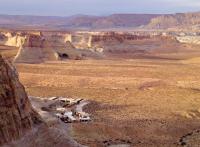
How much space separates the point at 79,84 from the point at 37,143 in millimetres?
38990

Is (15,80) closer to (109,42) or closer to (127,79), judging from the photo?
(127,79)

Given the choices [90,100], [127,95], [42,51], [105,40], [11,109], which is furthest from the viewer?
[105,40]

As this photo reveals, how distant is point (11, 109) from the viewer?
19.6m

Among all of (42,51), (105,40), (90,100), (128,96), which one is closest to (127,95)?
(128,96)

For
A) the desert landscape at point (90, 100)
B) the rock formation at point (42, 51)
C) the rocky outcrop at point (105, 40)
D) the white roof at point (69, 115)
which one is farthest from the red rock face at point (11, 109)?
the rocky outcrop at point (105, 40)

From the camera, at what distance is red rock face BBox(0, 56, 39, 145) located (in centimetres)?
1889

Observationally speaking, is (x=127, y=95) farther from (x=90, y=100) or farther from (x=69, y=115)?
(x=69, y=115)

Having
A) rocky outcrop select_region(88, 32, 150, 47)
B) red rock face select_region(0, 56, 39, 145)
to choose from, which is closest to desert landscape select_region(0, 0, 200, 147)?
red rock face select_region(0, 56, 39, 145)

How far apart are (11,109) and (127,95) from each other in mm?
30271

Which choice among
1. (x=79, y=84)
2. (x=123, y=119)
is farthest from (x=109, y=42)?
(x=123, y=119)

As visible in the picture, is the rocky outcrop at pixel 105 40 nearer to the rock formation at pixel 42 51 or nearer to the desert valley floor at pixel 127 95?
the rock formation at pixel 42 51

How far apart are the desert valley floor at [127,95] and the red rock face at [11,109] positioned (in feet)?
24.8

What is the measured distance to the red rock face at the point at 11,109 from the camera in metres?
18.9

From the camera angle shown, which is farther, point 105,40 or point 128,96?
point 105,40
